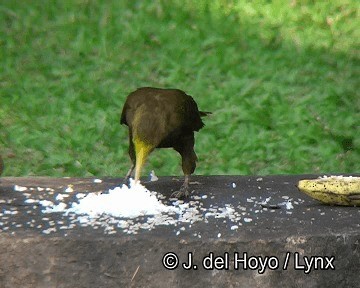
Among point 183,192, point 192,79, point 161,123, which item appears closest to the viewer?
point 161,123

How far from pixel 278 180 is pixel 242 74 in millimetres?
3816

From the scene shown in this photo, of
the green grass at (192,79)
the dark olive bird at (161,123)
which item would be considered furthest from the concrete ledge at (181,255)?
the green grass at (192,79)

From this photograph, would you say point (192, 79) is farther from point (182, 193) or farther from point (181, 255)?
point (181, 255)

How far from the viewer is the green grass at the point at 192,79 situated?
703 centimetres

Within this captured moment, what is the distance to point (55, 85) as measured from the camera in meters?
8.02

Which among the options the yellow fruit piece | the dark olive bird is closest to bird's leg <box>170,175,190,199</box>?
the dark olive bird

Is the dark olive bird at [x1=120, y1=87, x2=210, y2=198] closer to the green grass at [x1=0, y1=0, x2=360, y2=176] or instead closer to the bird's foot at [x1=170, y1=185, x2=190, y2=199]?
the bird's foot at [x1=170, y1=185, x2=190, y2=199]

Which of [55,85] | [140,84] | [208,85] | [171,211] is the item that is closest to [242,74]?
[208,85]

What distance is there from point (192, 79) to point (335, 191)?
443cm

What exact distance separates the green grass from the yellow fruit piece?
A: 2966mm

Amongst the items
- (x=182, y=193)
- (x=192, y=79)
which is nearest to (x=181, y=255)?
(x=182, y=193)

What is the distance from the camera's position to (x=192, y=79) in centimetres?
809

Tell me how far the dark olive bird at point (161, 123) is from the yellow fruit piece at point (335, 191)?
2.00 ft

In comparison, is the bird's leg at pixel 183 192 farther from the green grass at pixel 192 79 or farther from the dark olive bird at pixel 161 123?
the green grass at pixel 192 79
